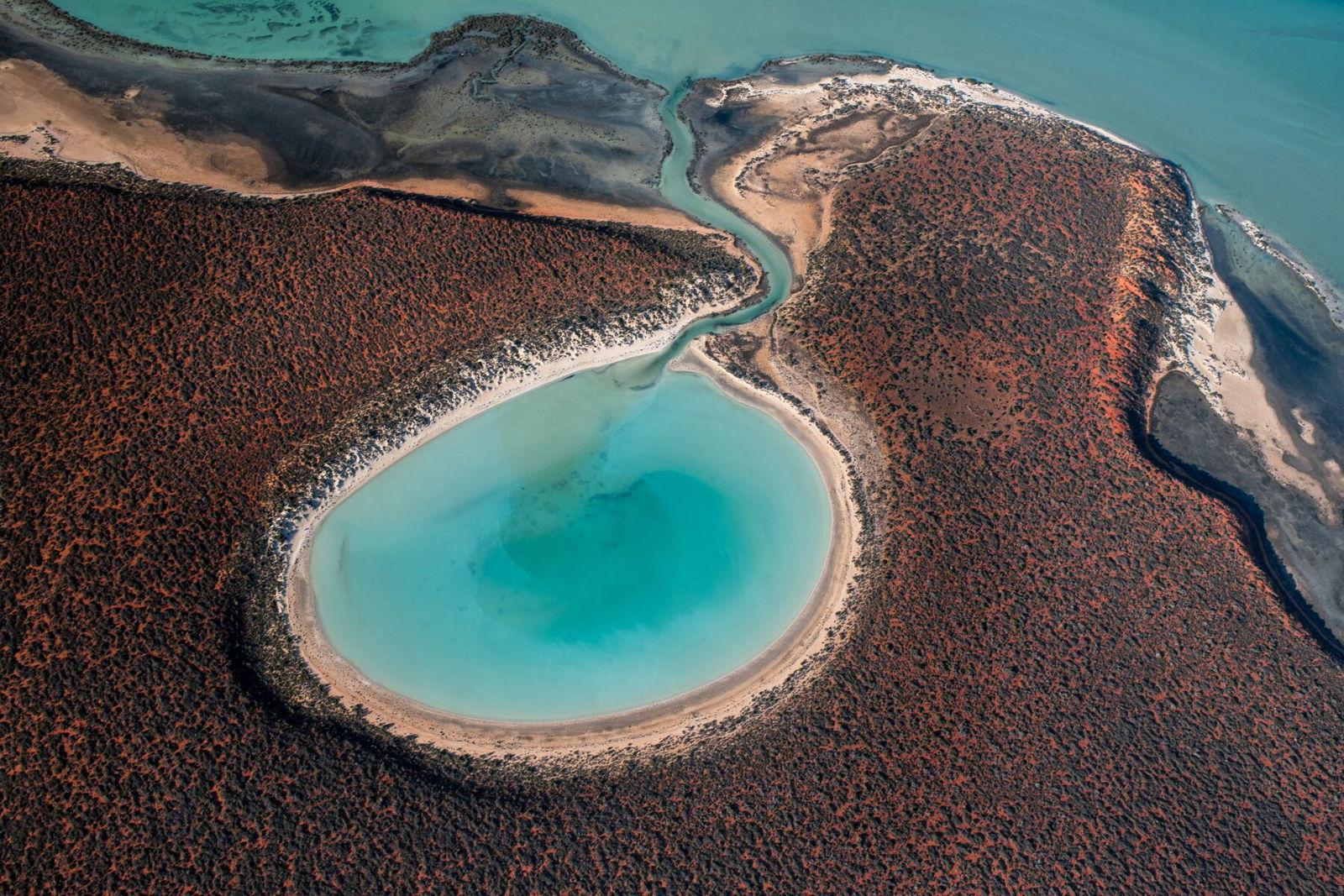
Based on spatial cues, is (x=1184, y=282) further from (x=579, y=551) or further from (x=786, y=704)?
(x=579, y=551)

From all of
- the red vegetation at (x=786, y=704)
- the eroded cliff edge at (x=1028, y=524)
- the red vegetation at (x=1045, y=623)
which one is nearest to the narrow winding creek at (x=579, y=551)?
the red vegetation at (x=786, y=704)

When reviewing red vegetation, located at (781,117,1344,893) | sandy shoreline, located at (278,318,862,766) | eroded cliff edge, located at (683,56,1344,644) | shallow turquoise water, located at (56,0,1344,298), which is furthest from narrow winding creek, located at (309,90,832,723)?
shallow turquoise water, located at (56,0,1344,298)

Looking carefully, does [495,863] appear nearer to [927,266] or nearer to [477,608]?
[477,608]

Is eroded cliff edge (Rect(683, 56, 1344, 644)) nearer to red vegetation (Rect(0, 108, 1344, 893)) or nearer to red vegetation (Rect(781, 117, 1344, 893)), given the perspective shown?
red vegetation (Rect(781, 117, 1344, 893))

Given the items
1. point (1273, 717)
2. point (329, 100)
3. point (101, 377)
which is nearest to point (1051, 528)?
point (1273, 717)

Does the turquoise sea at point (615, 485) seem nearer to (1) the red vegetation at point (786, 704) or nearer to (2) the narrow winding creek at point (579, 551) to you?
(2) the narrow winding creek at point (579, 551)
